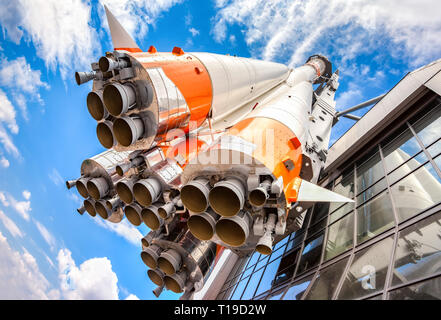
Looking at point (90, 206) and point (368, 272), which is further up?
point (368, 272)

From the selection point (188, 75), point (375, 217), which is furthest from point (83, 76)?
point (375, 217)

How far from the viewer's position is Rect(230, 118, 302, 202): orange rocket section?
11.3ft

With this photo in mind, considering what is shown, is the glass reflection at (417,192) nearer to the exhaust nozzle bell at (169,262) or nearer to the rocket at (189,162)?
the rocket at (189,162)

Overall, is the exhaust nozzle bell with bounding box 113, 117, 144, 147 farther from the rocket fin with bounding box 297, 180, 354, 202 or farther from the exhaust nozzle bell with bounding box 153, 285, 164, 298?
the exhaust nozzle bell with bounding box 153, 285, 164, 298

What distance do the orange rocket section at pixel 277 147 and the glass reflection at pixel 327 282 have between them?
221 cm

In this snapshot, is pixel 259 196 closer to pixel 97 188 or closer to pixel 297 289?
pixel 297 289

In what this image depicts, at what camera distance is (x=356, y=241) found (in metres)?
4.89

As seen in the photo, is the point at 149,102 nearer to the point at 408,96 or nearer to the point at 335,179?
the point at 408,96

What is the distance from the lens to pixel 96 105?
395 cm

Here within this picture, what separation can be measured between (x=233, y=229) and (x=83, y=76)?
12.6 feet

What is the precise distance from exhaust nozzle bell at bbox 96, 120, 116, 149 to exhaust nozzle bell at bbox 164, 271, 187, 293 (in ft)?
12.7

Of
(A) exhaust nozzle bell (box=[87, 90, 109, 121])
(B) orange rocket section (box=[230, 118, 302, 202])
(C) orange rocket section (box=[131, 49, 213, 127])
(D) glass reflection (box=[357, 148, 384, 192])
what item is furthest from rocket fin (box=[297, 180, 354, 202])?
(A) exhaust nozzle bell (box=[87, 90, 109, 121])
